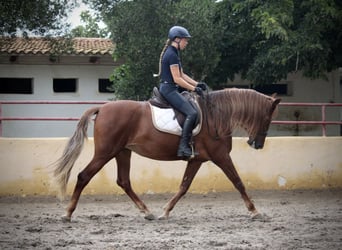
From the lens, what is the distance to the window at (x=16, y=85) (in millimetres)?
19250

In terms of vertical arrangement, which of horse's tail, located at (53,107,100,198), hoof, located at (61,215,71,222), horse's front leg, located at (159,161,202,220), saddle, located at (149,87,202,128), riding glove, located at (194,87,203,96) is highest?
riding glove, located at (194,87,203,96)

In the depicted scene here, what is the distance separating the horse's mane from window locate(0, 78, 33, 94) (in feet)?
39.9

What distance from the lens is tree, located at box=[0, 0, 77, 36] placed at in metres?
12.3

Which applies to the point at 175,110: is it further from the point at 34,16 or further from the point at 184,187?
the point at 34,16

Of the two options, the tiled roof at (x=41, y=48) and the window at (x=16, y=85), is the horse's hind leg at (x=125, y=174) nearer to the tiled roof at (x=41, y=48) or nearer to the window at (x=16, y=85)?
the tiled roof at (x=41, y=48)

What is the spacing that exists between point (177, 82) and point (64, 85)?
12.5 meters

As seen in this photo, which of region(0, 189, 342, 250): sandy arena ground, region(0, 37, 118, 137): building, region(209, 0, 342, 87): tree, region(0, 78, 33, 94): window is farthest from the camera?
region(0, 78, 33, 94): window

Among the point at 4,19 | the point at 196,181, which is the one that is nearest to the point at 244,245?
the point at 196,181

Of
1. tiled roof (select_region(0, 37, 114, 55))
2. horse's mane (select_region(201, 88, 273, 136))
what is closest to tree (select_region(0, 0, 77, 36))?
tiled roof (select_region(0, 37, 114, 55))

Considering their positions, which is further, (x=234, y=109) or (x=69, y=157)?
(x=234, y=109)

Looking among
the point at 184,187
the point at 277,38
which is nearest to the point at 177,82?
the point at 184,187

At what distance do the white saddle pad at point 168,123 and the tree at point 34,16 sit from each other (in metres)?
5.36

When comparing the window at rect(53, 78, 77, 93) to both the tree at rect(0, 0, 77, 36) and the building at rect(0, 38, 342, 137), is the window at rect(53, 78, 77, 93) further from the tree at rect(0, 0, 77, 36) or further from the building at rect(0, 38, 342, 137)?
the tree at rect(0, 0, 77, 36)

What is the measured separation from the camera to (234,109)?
830cm
